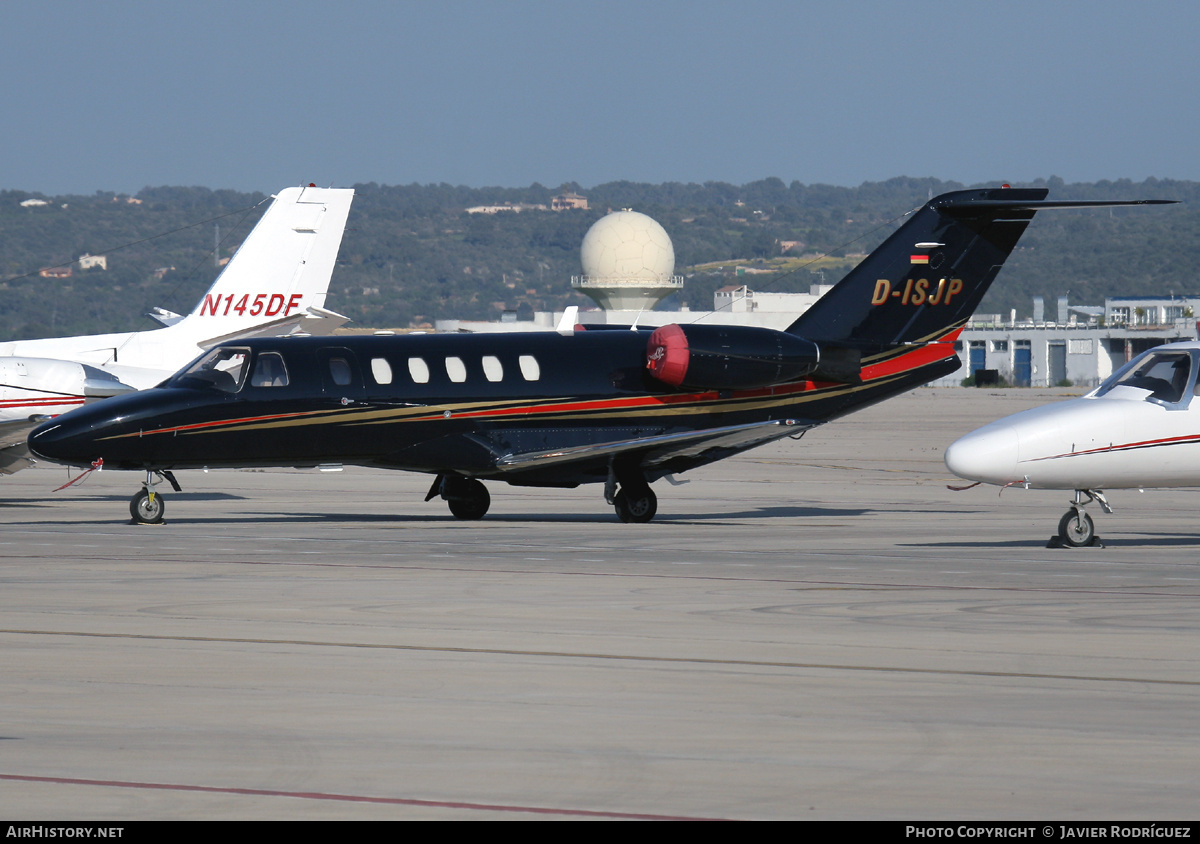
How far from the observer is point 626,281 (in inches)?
4491

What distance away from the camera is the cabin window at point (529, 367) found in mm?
23609

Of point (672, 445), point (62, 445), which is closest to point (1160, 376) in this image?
point (672, 445)

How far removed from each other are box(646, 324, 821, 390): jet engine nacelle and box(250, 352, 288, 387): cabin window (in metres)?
5.37

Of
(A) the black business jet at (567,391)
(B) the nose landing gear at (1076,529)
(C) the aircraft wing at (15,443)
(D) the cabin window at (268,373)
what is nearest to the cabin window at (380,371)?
(A) the black business jet at (567,391)

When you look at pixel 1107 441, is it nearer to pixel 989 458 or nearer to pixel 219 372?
pixel 989 458

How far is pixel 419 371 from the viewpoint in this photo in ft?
76.7

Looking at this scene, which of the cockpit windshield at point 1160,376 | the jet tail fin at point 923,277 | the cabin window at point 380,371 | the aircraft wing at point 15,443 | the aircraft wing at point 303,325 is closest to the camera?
the cockpit windshield at point 1160,376

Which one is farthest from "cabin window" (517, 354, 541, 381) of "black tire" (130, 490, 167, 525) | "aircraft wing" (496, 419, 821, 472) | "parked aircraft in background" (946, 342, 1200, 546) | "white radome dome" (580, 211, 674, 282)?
"white radome dome" (580, 211, 674, 282)

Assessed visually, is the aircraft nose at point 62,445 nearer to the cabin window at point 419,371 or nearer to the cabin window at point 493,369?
the cabin window at point 419,371

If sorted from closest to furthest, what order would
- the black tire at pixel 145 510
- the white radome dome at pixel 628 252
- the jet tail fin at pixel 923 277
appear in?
1. the black tire at pixel 145 510
2. the jet tail fin at pixel 923 277
3. the white radome dome at pixel 628 252

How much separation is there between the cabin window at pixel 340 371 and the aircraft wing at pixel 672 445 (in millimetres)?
2504

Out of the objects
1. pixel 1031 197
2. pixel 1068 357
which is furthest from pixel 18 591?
pixel 1068 357

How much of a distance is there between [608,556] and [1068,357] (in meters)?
113
